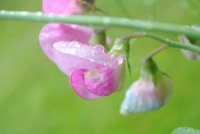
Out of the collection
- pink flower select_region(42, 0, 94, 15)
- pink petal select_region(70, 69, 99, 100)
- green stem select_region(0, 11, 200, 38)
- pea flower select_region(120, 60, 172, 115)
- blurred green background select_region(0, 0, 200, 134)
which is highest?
green stem select_region(0, 11, 200, 38)

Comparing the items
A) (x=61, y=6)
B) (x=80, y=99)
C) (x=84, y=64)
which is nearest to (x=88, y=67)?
(x=84, y=64)

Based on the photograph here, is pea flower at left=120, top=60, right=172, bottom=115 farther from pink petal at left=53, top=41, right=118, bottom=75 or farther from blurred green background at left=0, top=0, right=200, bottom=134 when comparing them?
blurred green background at left=0, top=0, right=200, bottom=134

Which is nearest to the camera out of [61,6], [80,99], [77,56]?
[77,56]

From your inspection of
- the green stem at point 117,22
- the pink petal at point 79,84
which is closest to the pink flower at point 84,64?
the pink petal at point 79,84

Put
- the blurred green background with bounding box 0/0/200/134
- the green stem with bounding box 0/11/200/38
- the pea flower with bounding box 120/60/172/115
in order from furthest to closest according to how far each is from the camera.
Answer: the blurred green background with bounding box 0/0/200/134 < the pea flower with bounding box 120/60/172/115 < the green stem with bounding box 0/11/200/38

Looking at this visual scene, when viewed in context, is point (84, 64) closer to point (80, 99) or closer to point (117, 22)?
point (117, 22)

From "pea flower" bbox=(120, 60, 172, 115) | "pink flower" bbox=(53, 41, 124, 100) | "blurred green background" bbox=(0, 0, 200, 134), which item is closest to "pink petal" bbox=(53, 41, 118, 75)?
"pink flower" bbox=(53, 41, 124, 100)

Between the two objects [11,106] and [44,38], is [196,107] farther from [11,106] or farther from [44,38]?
[44,38]

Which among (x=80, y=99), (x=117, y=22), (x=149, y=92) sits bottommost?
(x=80, y=99)
